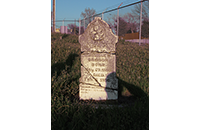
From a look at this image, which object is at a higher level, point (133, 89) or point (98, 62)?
point (98, 62)

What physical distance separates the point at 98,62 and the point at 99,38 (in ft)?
1.74

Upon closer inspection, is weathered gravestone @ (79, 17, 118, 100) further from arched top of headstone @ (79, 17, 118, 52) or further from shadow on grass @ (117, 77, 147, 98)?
shadow on grass @ (117, 77, 147, 98)

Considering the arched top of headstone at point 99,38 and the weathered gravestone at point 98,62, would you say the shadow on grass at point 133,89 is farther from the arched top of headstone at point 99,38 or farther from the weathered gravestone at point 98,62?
the arched top of headstone at point 99,38

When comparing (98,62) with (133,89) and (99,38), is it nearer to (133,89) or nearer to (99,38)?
(99,38)

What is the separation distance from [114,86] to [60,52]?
4585mm

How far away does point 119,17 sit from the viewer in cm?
1215

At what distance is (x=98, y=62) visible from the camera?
3.54m

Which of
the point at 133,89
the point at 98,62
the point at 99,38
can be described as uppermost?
the point at 99,38

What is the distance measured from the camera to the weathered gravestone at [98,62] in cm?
345

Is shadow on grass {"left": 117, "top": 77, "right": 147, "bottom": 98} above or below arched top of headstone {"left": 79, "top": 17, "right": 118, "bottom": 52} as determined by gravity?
below

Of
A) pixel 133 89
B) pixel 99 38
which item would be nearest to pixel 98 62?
pixel 99 38

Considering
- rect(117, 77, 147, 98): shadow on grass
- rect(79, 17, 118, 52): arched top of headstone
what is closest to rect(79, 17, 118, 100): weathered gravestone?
rect(79, 17, 118, 52): arched top of headstone

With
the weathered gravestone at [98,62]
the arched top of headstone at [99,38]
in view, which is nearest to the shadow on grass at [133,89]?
the weathered gravestone at [98,62]

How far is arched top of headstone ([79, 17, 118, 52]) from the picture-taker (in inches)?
135
